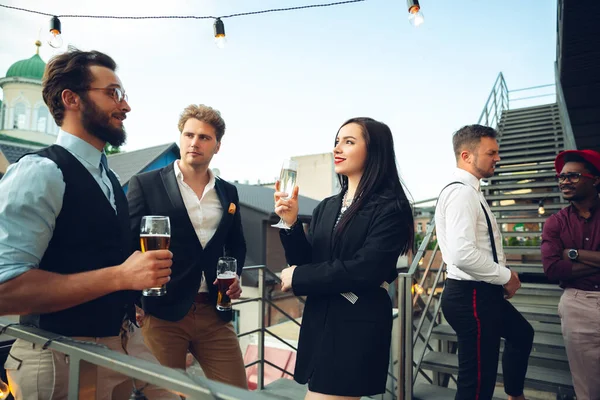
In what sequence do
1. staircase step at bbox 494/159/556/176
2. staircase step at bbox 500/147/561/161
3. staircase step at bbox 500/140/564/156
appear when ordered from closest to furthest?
staircase step at bbox 494/159/556/176, staircase step at bbox 500/147/561/161, staircase step at bbox 500/140/564/156

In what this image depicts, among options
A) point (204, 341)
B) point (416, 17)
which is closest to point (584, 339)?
point (204, 341)

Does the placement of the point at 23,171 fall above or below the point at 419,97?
below

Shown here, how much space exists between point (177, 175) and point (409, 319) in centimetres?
211

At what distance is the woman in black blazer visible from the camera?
146 cm

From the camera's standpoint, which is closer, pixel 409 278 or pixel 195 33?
pixel 409 278

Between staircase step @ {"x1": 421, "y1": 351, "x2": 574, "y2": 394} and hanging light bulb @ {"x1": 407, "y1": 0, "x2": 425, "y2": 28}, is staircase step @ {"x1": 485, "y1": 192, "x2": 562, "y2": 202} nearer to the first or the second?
staircase step @ {"x1": 421, "y1": 351, "x2": 574, "y2": 394}

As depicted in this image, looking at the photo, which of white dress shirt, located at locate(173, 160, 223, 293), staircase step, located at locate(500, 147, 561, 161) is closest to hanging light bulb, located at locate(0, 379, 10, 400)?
white dress shirt, located at locate(173, 160, 223, 293)

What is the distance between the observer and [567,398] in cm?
354

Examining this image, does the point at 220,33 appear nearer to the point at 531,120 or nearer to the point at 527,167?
the point at 527,167

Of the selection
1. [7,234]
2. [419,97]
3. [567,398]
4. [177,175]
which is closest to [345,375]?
[7,234]

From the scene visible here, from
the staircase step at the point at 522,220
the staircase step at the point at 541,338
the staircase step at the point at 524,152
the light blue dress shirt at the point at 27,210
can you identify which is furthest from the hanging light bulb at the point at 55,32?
the staircase step at the point at 524,152

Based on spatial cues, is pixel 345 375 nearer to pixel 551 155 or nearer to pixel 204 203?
pixel 204 203

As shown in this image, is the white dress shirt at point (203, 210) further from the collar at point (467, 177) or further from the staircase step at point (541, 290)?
the staircase step at point (541, 290)

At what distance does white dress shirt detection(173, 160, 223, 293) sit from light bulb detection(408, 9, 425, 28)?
315 cm
